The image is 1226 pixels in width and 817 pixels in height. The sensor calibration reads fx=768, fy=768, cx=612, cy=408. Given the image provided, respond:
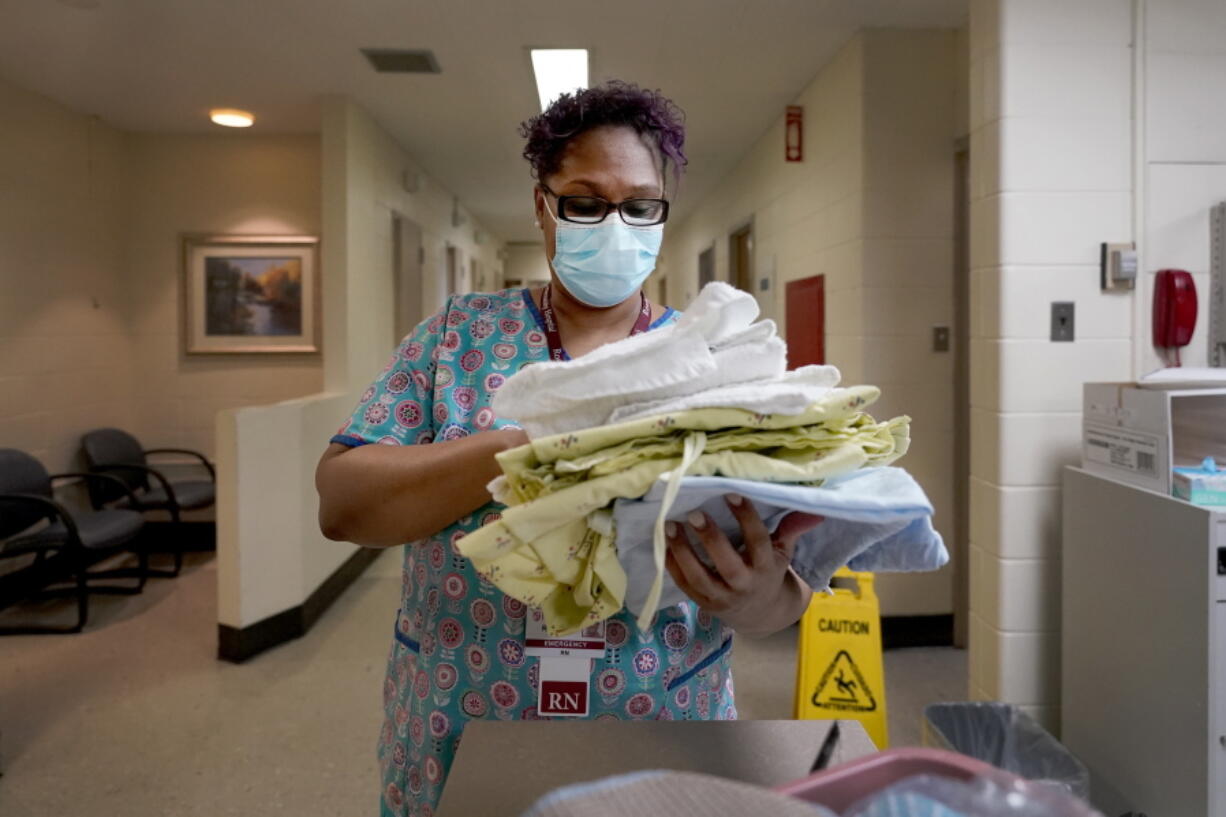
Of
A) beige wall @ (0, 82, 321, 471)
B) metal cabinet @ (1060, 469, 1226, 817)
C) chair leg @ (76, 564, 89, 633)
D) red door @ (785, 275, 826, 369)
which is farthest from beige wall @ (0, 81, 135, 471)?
metal cabinet @ (1060, 469, 1226, 817)

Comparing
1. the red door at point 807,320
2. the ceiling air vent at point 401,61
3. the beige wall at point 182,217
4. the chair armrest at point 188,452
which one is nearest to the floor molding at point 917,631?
the red door at point 807,320

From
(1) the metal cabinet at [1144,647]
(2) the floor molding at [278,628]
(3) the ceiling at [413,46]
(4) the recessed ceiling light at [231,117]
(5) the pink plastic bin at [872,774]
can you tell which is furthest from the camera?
(4) the recessed ceiling light at [231,117]

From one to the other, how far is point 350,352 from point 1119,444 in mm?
3886

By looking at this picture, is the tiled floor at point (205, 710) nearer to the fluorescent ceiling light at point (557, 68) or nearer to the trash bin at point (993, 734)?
the trash bin at point (993, 734)

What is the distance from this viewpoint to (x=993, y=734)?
2.22 meters

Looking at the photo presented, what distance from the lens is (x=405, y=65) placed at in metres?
3.85

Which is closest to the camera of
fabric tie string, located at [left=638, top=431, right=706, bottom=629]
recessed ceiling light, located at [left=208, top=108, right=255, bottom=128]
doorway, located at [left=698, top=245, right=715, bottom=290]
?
fabric tie string, located at [left=638, top=431, right=706, bottom=629]

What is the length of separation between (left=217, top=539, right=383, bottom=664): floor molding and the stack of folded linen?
3.23 meters

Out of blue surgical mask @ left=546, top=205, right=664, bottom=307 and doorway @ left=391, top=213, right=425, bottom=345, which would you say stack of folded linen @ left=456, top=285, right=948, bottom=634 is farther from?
doorway @ left=391, top=213, right=425, bottom=345

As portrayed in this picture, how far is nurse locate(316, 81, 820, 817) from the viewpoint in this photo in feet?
2.98

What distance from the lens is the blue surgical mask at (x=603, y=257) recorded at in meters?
1.02

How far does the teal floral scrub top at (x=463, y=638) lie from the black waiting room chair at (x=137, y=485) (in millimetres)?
3916

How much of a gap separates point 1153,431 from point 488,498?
1.74 metres

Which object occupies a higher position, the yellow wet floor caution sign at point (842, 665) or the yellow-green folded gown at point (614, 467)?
the yellow-green folded gown at point (614, 467)
